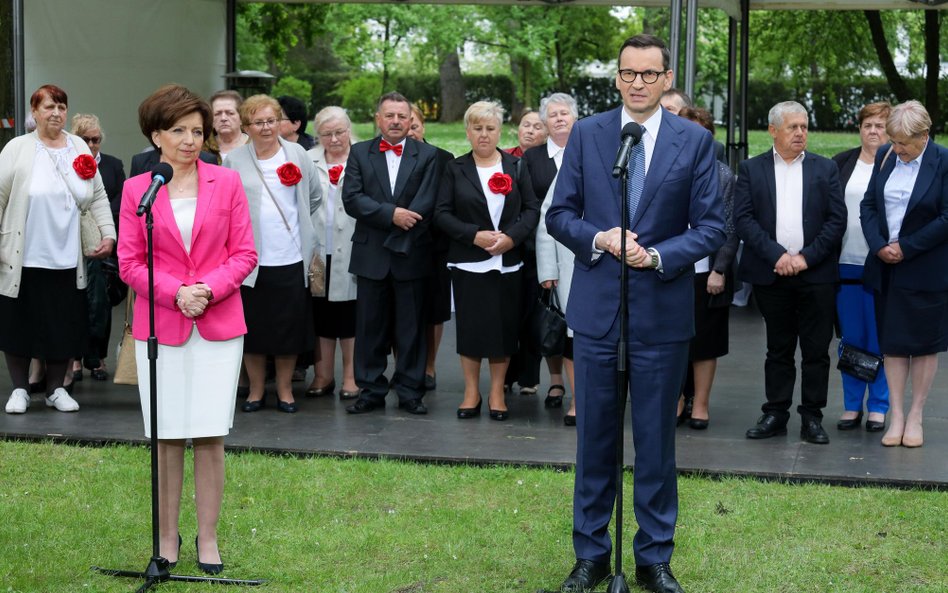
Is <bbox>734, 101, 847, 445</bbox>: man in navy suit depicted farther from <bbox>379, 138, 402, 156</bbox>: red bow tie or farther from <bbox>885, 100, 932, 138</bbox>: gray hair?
<bbox>379, 138, 402, 156</bbox>: red bow tie

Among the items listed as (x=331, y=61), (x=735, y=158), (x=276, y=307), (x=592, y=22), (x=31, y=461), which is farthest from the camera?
(x=331, y=61)

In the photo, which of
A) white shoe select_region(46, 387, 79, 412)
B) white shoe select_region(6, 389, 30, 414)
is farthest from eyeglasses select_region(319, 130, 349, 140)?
white shoe select_region(6, 389, 30, 414)

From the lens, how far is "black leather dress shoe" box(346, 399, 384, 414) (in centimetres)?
818

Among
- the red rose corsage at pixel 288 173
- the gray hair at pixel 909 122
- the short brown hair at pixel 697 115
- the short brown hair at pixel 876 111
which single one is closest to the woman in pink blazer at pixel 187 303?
the red rose corsage at pixel 288 173

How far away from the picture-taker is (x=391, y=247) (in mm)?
8148

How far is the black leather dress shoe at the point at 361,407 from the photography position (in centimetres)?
818

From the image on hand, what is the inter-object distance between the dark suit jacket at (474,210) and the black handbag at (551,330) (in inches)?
17.3

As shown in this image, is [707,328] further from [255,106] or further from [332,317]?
[255,106]

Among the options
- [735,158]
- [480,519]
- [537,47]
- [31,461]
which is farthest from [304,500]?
[537,47]

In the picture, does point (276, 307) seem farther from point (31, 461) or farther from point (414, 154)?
point (31, 461)

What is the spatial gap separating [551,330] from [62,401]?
3181mm

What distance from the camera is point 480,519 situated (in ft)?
19.3

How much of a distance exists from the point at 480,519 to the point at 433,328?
3.34m

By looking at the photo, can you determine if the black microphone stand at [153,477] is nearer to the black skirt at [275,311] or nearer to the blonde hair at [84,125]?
the black skirt at [275,311]
